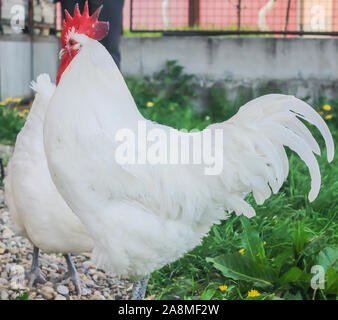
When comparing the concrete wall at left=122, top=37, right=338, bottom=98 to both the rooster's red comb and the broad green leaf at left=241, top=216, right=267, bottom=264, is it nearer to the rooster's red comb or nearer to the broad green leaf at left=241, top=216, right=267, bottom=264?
the broad green leaf at left=241, top=216, right=267, bottom=264

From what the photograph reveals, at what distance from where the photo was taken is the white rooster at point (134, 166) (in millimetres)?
2381

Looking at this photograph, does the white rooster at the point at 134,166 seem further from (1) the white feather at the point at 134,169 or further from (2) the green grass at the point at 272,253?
(2) the green grass at the point at 272,253

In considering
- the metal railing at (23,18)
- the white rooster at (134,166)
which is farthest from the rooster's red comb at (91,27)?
the metal railing at (23,18)

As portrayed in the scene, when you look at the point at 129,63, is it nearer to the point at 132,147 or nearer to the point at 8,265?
the point at 8,265

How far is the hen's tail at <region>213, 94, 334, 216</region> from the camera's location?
2434 millimetres

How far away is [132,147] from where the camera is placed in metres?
2.43

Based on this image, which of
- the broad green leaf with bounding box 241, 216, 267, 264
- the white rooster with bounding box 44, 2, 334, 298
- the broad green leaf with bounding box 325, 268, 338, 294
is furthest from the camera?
the broad green leaf with bounding box 241, 216, 267, 264

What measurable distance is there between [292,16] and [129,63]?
2419 millimetres

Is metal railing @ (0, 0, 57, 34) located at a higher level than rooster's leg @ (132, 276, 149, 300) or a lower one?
higher

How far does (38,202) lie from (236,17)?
207 inches

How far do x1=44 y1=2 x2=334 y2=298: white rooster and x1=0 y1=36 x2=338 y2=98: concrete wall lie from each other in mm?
4312

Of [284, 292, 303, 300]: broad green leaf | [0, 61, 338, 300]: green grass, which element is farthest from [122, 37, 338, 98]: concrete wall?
[284, 292, 303, 300]: broad green leaf

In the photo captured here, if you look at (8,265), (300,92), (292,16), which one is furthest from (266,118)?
(292,16)

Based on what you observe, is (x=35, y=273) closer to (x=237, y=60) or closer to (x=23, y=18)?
(x=237, y=60)
